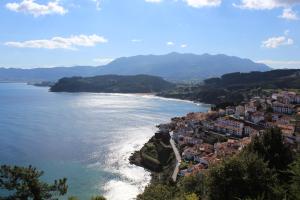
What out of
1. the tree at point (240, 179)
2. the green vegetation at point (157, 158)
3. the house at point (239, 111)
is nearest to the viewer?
the tree at point (240, 179)

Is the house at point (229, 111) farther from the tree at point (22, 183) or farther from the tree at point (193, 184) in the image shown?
the tree at point (22, 183)

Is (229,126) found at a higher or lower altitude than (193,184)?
lower

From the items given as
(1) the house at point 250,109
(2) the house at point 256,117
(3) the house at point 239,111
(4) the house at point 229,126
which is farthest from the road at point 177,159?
(1) the house at point 250,109

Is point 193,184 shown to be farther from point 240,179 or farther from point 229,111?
point 229,111

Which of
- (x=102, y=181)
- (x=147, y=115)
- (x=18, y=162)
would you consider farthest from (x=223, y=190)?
(x=147, y=115)

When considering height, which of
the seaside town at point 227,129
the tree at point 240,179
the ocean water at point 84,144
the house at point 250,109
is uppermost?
the tree at point 240,179

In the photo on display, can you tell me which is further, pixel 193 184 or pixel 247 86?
pixel 247 86

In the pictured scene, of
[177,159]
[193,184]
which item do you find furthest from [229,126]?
[193,184]
